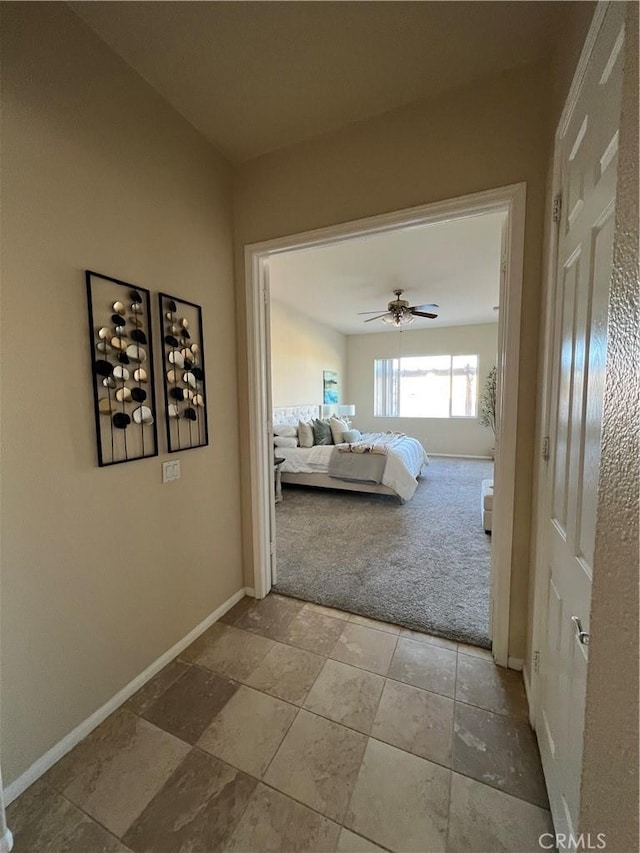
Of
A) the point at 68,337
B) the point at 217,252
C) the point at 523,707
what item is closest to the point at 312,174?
the point at 217,252

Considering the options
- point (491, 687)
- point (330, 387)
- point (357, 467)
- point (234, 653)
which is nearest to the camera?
point (491, 687)

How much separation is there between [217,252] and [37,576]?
181 cm

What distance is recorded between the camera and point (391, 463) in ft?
13.8

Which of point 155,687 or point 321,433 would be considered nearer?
point 155,687

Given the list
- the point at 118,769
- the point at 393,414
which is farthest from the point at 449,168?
the point at 393,414

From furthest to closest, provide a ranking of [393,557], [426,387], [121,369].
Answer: [426,387] → [393,557] → [121,369]

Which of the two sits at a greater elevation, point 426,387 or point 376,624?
point 426,387

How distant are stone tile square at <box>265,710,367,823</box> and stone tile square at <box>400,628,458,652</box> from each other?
657 millimetres

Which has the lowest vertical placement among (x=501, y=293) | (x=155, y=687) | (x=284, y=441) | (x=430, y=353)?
(x=155, y=687)

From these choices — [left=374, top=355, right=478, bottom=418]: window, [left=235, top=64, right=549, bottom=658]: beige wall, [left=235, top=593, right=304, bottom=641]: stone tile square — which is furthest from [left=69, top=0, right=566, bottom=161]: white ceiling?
[left=374, top=355, right=478, bottom=418]: window

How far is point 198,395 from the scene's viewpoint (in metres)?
1.87

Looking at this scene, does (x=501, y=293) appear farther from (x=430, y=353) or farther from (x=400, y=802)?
(x=430, y=353)

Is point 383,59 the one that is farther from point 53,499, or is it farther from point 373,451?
point 373,451

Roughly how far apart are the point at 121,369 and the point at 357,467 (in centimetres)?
325
